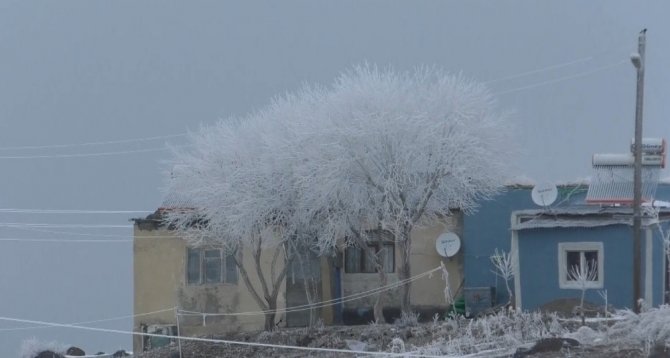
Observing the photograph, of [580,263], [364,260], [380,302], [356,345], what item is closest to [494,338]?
[356,345]

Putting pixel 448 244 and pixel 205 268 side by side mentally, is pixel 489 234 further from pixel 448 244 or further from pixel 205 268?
pixel 205 268

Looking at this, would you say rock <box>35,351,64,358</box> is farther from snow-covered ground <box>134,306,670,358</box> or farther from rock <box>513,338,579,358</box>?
rock <box>513,338,579,358</box>

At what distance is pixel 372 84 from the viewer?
35969mm

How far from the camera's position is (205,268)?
40.1 m

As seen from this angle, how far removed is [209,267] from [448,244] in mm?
7588

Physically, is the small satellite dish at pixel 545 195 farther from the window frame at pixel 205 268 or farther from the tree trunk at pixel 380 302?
the window frame at pixel 205 268

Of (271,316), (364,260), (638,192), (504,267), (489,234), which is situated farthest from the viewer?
(364,260)

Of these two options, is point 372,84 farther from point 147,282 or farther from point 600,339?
point 600,339

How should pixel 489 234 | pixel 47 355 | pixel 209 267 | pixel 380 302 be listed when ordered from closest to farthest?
pixel 47 355, pixel 380 302, pixel 489 234, pixel 209 267

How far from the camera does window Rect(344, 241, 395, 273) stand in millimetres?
39250

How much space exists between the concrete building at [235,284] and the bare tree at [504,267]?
67.2 inches

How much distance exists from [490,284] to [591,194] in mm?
4970

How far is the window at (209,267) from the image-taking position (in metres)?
39.8

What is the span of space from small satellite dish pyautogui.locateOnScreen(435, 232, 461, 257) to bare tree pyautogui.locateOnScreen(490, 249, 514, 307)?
1189 mm
